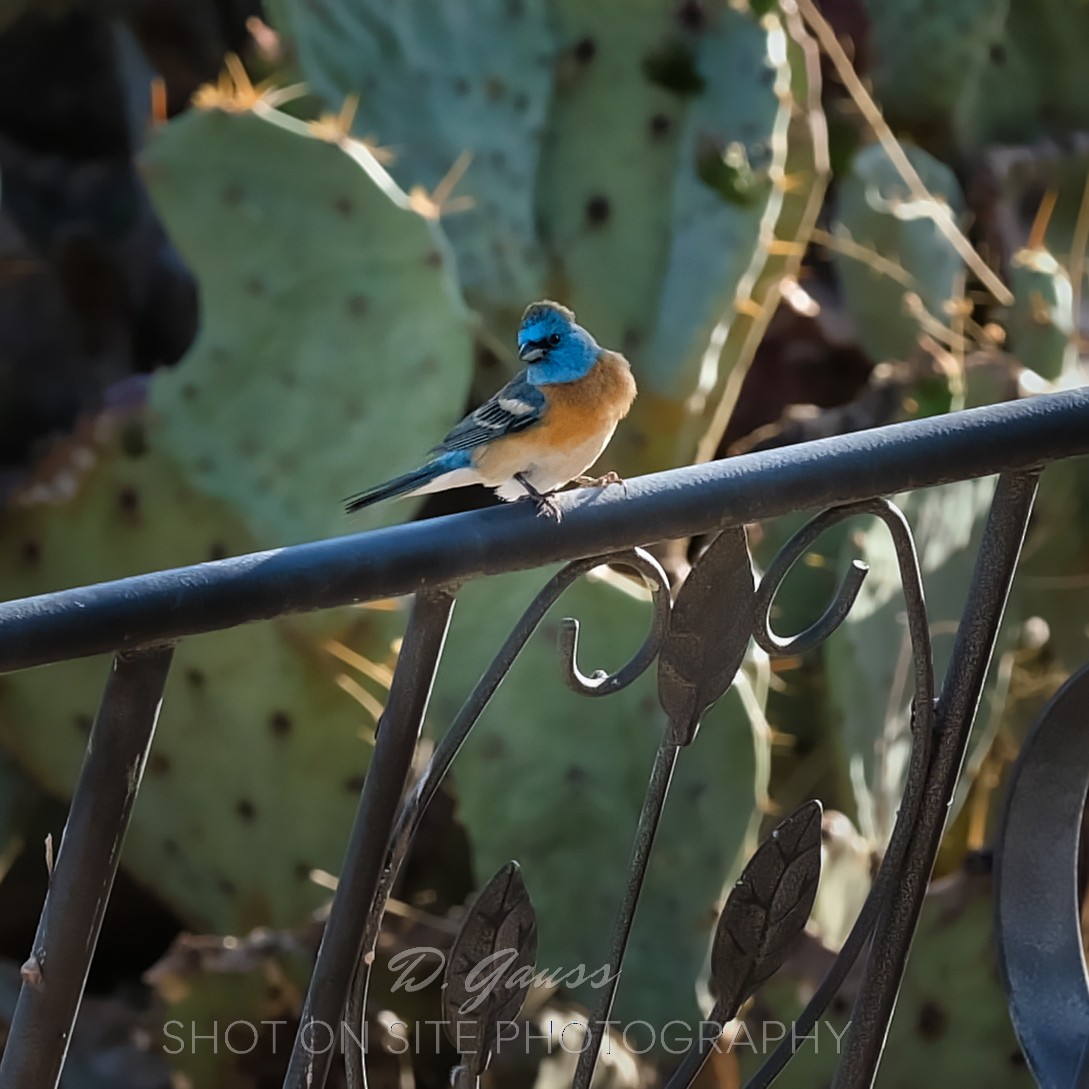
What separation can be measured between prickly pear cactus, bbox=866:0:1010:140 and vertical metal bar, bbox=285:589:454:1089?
2.77 metres

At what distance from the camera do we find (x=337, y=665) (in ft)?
6.82

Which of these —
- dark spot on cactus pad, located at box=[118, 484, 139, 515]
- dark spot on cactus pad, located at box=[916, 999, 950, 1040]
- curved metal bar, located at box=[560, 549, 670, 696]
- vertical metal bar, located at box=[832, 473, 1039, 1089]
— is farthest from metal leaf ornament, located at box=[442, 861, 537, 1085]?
dark spot on cactus pad, located at box=[118, 484, 139, 515]

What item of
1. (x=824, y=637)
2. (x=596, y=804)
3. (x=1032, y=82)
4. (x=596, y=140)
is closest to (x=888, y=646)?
(x=596, y=804)

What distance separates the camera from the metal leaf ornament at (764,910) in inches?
34.8

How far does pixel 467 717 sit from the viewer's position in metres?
0.83

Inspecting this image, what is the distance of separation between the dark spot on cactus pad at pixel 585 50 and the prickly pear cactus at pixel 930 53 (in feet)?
3.79

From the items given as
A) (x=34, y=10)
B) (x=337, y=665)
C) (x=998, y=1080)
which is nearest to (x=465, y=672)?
(x=337, y=665)

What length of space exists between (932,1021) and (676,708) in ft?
3.72

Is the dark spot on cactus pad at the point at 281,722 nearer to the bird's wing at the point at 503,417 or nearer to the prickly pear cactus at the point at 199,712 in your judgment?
the prickly pear cactus at the point at 199,712

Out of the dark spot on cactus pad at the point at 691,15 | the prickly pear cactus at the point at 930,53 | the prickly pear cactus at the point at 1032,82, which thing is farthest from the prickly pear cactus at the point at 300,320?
the prickly pear cactus at the point at 1032,82

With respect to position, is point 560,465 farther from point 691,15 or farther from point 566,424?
point 691,15

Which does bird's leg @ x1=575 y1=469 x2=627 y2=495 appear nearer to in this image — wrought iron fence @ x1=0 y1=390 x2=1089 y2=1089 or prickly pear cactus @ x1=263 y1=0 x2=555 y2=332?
wrought iron fence @ x1=0 y1=390 x2=1089 y2=1089

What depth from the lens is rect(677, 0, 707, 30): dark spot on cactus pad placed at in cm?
233

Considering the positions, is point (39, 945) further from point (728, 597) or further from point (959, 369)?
point (959, 369)
